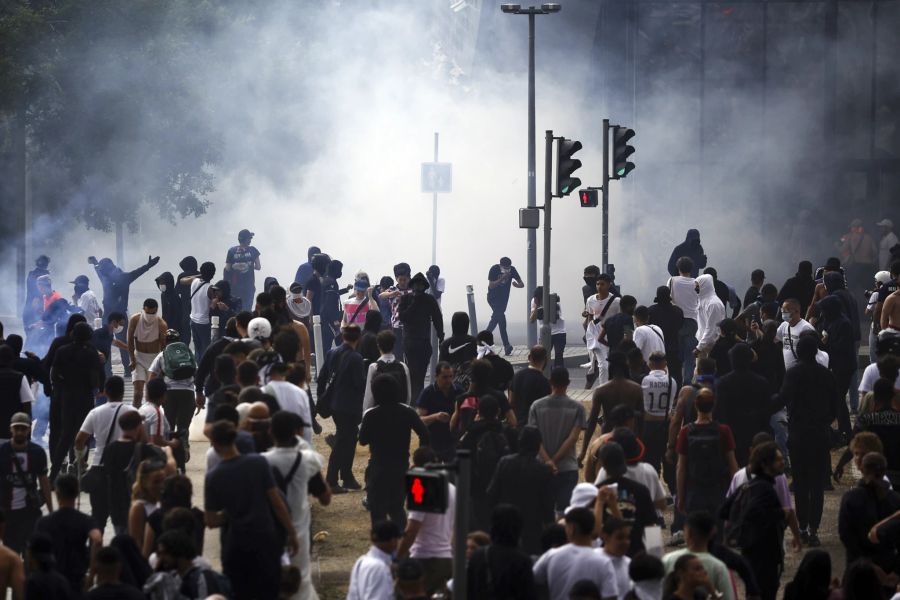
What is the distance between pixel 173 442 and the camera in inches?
391

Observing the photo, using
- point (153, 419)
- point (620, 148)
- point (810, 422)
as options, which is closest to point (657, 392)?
point (810, 422)

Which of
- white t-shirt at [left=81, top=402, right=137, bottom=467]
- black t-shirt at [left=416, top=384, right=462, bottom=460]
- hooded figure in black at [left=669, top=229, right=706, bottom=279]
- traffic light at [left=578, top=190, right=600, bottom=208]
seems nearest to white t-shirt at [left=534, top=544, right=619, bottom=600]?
black t-shirt at [left=416, top=384, right=462, bottom=460]

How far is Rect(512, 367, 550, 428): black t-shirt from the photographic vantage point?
11133mm

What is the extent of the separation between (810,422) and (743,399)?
48cm

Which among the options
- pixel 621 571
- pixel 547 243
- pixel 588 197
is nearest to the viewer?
pixel 621 571

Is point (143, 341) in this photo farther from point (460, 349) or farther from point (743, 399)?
point (743, 399)

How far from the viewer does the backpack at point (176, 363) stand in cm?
1231

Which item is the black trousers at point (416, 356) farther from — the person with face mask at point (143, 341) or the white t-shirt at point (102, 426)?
the white t-shirt at point (102, 426)

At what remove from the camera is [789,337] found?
44.1 ft

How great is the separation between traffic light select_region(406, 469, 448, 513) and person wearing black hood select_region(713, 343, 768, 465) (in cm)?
413

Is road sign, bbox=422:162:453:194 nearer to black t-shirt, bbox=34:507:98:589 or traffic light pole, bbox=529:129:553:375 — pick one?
traffic light pole, bbox=529:129:553:375

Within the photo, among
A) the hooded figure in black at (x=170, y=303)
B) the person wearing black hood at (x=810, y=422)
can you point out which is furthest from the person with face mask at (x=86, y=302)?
the person wearing black hood at (x=810, y=422)

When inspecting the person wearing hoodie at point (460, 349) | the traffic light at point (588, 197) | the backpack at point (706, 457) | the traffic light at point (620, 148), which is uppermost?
the traffic light at point (620, 148)

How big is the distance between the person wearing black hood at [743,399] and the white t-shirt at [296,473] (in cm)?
354
